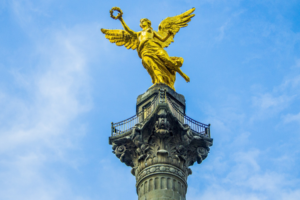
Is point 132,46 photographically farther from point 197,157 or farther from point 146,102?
point 197,157

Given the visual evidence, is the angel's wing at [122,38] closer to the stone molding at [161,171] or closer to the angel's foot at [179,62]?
the angel's foot at [179,62]

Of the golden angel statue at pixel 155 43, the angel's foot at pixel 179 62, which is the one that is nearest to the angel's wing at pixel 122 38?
the golden angel statue at pixel 155 43

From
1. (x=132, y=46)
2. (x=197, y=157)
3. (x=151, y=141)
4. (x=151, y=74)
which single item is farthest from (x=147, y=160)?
(x=132, y=46)

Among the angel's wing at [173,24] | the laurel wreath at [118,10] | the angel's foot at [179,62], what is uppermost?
the angel's wing at [173,24]

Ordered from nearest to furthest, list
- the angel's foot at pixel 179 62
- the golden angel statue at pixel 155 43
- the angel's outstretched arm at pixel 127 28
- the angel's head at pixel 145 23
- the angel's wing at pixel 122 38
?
the golden angel statue at pixel 155 43 < the angel's foot at pixel 179 62 < the angel's head at pixel 145 23 < the angel's outstretched arm at pixel 127 28 < the angel's wing at pixel 122 38

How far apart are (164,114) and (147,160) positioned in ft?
7.47

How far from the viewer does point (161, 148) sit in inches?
1050

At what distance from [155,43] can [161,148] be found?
294 inches

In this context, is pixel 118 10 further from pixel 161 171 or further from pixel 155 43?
pixel 161 171

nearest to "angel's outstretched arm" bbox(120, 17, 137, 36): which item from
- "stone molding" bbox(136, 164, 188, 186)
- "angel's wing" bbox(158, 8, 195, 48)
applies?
"angel's wing" bbox(158, 8, 195, 48)

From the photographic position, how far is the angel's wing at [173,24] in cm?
3412

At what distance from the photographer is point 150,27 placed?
32844 mm

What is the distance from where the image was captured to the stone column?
2572 cm

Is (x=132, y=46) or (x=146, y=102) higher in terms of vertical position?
(x=132, y=46)
